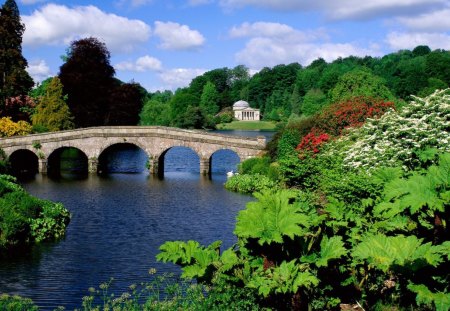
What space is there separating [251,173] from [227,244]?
1837cm

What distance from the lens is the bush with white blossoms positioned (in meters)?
A: 18.2

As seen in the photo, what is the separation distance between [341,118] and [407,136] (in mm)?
13815

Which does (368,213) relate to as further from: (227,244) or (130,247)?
(130,247)

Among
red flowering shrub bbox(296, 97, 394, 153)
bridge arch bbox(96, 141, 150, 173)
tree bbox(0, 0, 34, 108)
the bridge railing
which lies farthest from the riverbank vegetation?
tree bbox(0, 0, 34, 108)

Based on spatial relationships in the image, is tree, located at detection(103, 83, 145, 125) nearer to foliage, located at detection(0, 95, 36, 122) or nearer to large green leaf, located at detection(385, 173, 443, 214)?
foliage, located at detection(0, 95, 36, 122)

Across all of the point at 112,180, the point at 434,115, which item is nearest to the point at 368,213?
the point at 434,115

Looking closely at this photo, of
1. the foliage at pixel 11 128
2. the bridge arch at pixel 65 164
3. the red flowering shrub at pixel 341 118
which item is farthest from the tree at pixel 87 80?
the red flowering shrub at pixel 341 118

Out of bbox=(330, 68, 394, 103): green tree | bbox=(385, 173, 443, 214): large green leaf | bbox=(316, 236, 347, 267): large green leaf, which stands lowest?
bbox=(316, 236, 347, 267): large green leaf

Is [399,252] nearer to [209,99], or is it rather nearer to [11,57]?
[11,57]

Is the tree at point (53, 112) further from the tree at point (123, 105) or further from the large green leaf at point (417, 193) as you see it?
the large green leaf at point (417, 193)

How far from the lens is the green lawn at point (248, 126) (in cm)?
13138

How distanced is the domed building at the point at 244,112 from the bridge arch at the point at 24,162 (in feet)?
311

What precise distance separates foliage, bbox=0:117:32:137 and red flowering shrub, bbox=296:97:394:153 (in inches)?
1067

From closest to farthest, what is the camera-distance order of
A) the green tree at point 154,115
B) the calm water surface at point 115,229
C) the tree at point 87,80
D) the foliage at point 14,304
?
the foliage at point 14,304 < the calm water surface at point 115,229 < the tree at point 87,80 < the green tree at point 154,115
